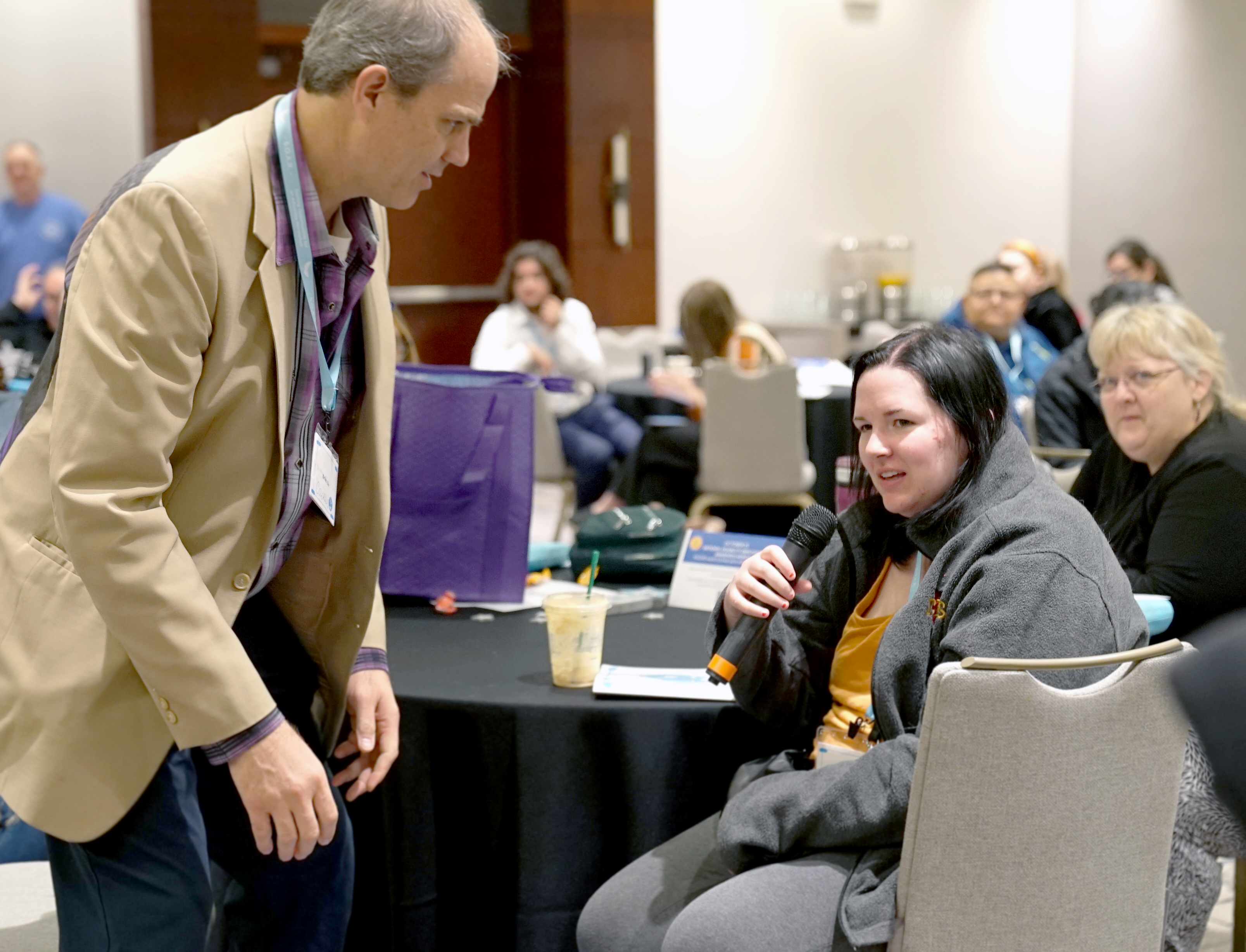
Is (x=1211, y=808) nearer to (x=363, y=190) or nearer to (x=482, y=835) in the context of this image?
(x=482, y=835)

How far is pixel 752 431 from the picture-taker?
5.14m

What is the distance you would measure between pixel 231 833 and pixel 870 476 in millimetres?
923

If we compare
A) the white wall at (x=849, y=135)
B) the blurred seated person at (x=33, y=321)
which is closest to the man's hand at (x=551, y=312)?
the blurred seated person at (x=33, y=321)

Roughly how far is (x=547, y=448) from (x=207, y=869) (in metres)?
4.35

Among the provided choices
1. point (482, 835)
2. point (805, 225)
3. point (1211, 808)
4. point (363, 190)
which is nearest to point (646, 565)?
point (482, 835)

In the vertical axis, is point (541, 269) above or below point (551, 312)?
above

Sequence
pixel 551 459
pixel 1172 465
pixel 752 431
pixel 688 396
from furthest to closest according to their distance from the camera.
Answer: pixel 688 396, pixel 551 459, pixel 752 431, pixel 1172 465

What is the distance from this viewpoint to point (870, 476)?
1793 mm

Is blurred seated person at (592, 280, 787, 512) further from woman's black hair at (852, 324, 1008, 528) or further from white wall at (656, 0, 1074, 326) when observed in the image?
woman's black hair at (852, 324, 1008, 528)

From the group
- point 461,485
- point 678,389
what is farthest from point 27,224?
point 461,485

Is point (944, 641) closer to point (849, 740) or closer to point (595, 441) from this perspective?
point (849, 740)

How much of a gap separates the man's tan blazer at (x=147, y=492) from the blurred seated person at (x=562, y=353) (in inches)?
190

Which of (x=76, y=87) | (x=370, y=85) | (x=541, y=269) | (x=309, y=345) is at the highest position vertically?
(x=76, y=87)

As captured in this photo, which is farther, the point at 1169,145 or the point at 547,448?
the point at 1169,145
